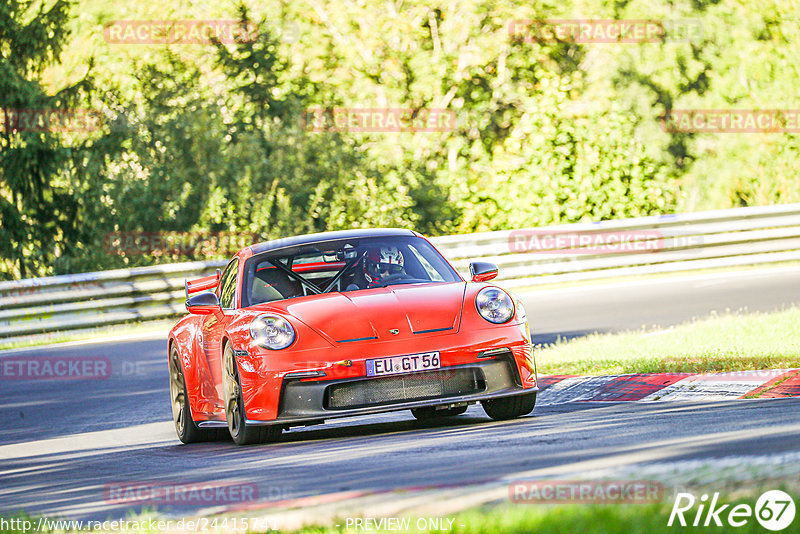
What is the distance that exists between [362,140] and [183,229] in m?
4.97

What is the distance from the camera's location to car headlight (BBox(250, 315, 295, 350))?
8312mm

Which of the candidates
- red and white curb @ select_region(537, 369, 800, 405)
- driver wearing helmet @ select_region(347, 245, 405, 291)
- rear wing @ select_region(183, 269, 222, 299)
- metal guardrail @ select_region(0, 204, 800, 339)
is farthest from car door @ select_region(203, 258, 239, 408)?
metal guardrail @ select_region(0, 204, 800, 339)

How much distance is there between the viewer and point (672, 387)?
968 cm

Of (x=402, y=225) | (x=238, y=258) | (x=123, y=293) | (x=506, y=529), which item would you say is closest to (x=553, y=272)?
(x=402, y=225)

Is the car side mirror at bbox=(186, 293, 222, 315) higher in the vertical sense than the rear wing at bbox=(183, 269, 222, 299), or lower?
higher

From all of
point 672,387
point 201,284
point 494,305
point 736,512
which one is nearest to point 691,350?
point 672,387

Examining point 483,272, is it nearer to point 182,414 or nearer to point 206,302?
point 206,302

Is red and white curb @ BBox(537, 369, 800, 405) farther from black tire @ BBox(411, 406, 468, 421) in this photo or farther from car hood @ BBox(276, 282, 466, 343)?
car hood @ BBox(276, 282, 466, 343)

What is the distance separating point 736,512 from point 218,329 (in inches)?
206

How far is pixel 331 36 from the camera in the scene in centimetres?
3092

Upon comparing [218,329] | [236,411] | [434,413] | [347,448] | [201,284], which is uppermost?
[218,329]

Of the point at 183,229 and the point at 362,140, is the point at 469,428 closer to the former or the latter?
the point at 183,229

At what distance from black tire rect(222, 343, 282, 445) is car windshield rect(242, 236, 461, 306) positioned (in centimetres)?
58

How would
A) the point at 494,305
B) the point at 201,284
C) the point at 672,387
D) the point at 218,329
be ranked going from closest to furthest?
the point at 494,305
the point at 218,329
the point at 672,387
the point at 201,284
